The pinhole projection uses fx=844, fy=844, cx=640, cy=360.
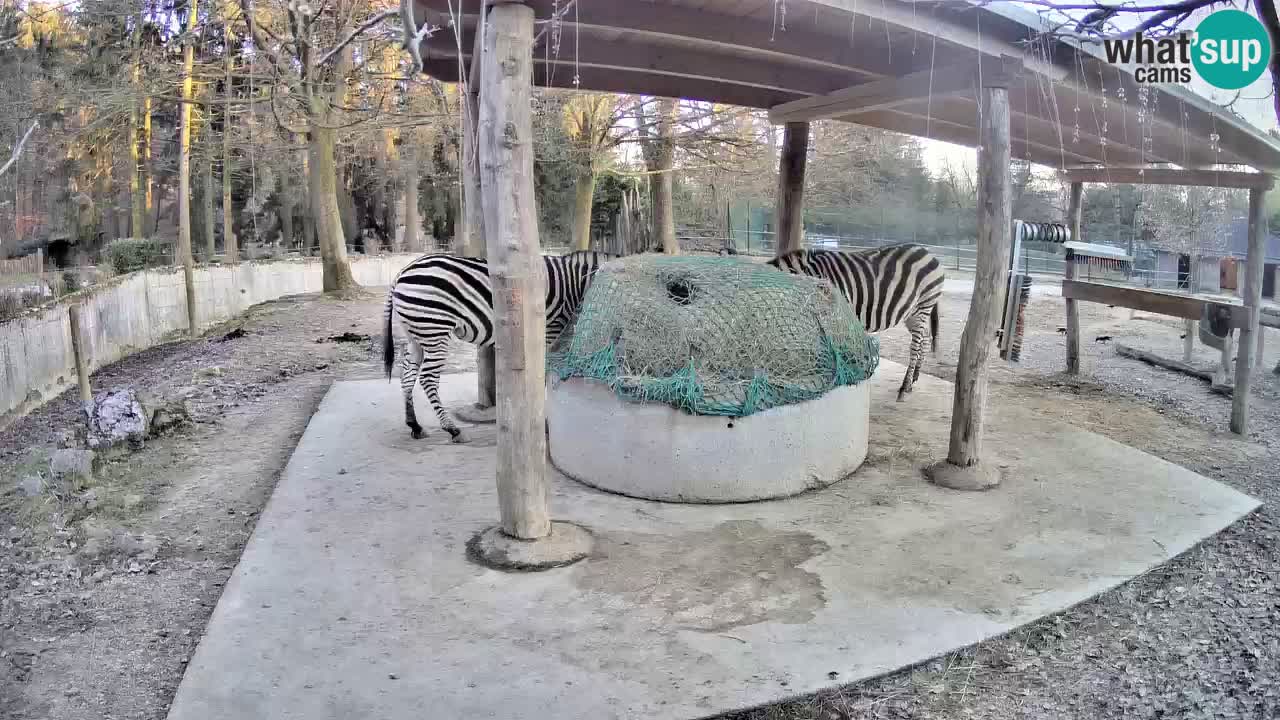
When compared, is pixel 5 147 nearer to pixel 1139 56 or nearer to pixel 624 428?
pixel 624 428

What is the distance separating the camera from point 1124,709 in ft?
11.1

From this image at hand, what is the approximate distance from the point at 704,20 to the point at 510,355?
9.50 feet

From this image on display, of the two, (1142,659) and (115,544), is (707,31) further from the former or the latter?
(115,544)

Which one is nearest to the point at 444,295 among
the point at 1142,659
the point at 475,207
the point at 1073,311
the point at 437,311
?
the point at 437,311

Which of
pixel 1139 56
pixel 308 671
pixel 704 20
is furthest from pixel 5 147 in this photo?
pixel 1139 56

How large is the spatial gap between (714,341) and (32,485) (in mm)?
4935

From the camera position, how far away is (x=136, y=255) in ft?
66.5

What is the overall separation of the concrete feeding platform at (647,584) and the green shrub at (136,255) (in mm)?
16451

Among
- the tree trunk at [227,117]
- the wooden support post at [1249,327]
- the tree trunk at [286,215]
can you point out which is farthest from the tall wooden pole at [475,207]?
the tree trunk at [286,215]

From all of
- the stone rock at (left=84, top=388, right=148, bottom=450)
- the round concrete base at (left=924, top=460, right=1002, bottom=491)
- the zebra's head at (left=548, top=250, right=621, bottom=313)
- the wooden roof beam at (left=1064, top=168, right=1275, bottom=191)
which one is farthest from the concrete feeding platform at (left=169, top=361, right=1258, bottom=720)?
the wooden roof beam at (left=1064, top=168, right=1275, bottom=191)

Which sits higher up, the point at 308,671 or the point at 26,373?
the point at 26,373

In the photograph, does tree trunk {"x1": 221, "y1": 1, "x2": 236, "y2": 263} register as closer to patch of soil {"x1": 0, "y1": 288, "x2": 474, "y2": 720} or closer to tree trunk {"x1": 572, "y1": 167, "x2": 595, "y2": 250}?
patch of soil {"x1": 0, "y1": 288, "x2": 474, "y2": 720}

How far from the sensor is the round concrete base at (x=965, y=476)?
6012 mm

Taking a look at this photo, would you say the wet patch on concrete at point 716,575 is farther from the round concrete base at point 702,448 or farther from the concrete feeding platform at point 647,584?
the round concrete base at point 702,448
